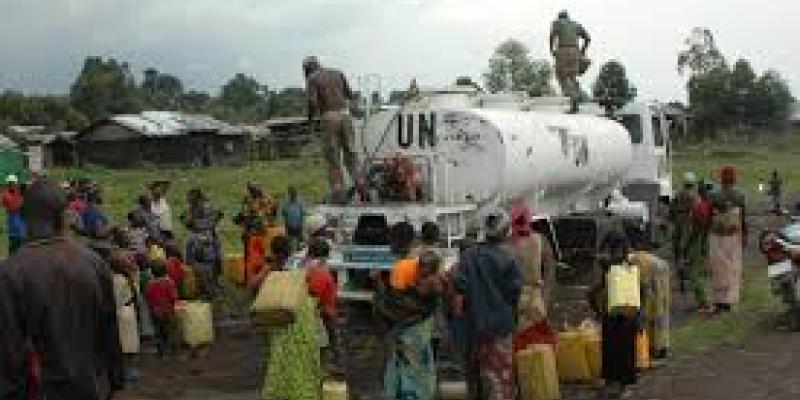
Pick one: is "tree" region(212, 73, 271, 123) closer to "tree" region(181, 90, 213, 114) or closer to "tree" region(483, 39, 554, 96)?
"tree" region(181, 90, 213, 114)

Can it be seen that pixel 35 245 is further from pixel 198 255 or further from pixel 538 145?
pixel 538 145

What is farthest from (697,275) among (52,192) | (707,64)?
(707,64)

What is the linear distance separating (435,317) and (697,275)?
5.83 metres

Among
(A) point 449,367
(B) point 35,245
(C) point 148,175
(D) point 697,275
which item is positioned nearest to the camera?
(B) point 35,245

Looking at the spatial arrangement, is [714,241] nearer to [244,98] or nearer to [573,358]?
[573,358]

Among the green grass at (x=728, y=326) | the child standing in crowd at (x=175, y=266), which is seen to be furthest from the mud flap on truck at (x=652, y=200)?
the child standing in crowd at (x=175, y=266)

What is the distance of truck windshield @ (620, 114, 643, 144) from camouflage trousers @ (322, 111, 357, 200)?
317 inches

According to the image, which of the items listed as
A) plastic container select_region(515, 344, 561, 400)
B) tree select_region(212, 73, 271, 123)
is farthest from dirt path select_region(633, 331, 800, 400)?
tree select_region(212, 73, 271, 123)

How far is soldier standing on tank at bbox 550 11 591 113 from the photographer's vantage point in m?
23.0

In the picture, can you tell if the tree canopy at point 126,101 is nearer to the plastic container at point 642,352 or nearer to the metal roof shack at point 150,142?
the metal roof shack at point 150,142

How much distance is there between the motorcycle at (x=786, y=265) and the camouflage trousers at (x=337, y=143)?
4908mm

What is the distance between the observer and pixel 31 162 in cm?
4859

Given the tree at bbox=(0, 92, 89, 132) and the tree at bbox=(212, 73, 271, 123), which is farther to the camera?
the tree at bbox=(212, 73, 271, 123)

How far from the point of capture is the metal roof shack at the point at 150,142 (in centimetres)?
5794
